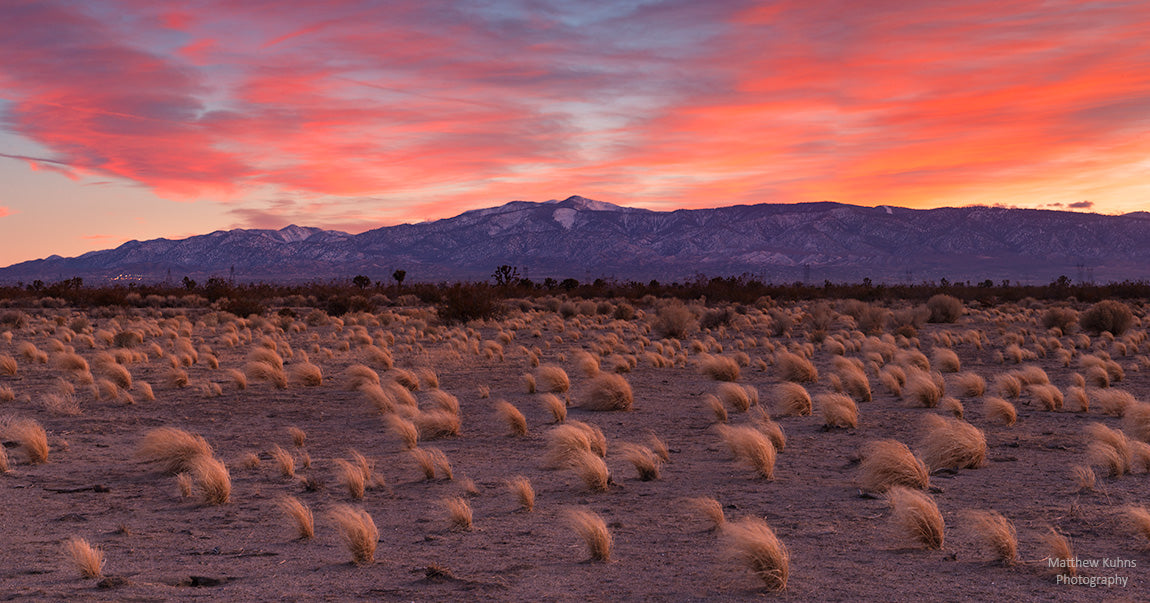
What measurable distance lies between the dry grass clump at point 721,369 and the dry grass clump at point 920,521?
11761 millimetres

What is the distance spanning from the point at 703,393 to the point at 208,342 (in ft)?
58.5

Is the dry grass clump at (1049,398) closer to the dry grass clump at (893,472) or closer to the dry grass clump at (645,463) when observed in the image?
the dry grass clump at (893,472)

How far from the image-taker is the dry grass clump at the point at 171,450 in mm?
10156

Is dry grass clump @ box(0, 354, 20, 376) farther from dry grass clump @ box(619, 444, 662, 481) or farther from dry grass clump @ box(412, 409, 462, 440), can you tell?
dry grass clump @ box(619, 444, 662, 481)

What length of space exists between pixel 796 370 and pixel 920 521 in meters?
12.1

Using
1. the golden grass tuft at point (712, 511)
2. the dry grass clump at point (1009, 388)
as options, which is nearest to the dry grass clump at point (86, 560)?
the golden grass tuft at point (712, 511)

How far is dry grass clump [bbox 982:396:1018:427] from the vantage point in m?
13.2

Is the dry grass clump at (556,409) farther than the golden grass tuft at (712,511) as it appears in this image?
Yes

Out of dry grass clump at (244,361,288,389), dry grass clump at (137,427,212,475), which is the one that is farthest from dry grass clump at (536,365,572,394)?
dry grass clump at (137,427,212,475)

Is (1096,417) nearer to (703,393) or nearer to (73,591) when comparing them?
(703,393)

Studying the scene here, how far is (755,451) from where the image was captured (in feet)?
32.3

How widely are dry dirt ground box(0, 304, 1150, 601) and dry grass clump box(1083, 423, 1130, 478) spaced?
0.42 ft

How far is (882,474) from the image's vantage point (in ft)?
29.6

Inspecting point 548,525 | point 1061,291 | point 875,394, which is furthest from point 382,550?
point 1061,291
